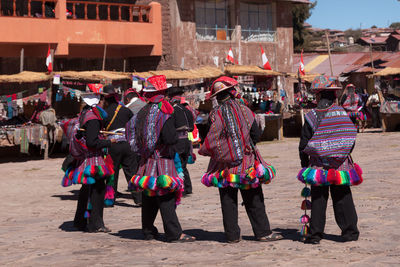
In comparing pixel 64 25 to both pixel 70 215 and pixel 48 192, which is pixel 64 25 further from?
pixel 70 215

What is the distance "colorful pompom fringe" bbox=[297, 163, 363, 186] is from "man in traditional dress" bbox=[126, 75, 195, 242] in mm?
1315

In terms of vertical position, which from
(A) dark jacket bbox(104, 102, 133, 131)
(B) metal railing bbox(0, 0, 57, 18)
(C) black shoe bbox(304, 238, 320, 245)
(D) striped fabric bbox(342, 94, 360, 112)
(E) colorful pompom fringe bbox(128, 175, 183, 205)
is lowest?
(C) black shoe bbox(304, 238, 320, 245)

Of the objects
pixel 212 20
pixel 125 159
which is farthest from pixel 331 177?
pixel 212 20

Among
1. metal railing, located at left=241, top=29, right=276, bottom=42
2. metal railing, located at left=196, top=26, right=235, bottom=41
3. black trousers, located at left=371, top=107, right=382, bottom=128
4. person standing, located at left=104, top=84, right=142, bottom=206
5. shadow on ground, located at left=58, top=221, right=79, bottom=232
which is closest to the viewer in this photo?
shadow on ground, located at left=58, top=221, right=79, bottom=232

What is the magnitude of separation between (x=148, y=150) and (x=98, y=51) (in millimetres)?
17905

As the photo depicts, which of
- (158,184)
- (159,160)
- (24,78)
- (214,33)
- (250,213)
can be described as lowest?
(250,213)

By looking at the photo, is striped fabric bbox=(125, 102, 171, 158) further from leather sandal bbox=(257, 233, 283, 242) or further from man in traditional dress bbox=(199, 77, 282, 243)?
leather sandal bbox=(257, 233, 283, 242)

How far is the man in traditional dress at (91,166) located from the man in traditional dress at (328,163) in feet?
7.75

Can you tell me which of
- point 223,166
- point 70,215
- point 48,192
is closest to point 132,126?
point 223,166

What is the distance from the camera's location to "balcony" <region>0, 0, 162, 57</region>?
72.4 ft

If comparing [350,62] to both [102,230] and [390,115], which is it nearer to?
[390,115]

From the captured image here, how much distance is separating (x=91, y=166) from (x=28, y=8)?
588 inches

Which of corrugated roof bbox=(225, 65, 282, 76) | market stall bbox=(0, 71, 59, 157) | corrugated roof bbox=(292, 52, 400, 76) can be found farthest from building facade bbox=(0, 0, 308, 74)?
corrugated roof bbox=(292, 52, 400, 76)

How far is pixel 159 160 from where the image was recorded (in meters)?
7.65
